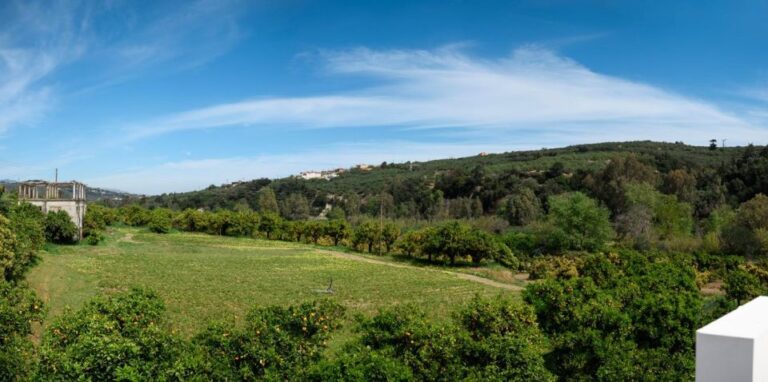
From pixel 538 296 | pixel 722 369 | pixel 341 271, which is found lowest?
pixel 341 271

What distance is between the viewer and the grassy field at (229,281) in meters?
20.5

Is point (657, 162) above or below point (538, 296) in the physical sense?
above

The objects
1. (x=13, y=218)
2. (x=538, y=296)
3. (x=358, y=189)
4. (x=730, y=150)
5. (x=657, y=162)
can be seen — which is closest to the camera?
(x=538, y=296)

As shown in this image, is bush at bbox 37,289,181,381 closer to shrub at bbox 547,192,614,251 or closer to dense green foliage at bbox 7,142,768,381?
dense green foliage at bbox 7,142,768,381

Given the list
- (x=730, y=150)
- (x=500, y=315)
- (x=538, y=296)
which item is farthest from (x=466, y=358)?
(x=730, y=150)

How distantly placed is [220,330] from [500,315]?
5586mm

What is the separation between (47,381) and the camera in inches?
292

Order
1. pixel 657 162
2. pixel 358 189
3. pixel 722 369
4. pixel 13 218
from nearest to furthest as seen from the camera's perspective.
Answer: pixel 722 369
pixel 13 218
pixel 657 162
pixel 358 189

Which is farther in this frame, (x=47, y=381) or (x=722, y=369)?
(x=47, y=381)

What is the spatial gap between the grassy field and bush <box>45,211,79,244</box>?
4.72ft

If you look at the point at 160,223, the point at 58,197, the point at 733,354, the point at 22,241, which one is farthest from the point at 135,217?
the point at 733,354

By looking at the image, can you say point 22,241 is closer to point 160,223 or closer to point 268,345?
point 268,345

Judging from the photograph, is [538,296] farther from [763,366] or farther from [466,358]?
[763,366]

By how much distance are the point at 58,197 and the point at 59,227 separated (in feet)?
24.4
